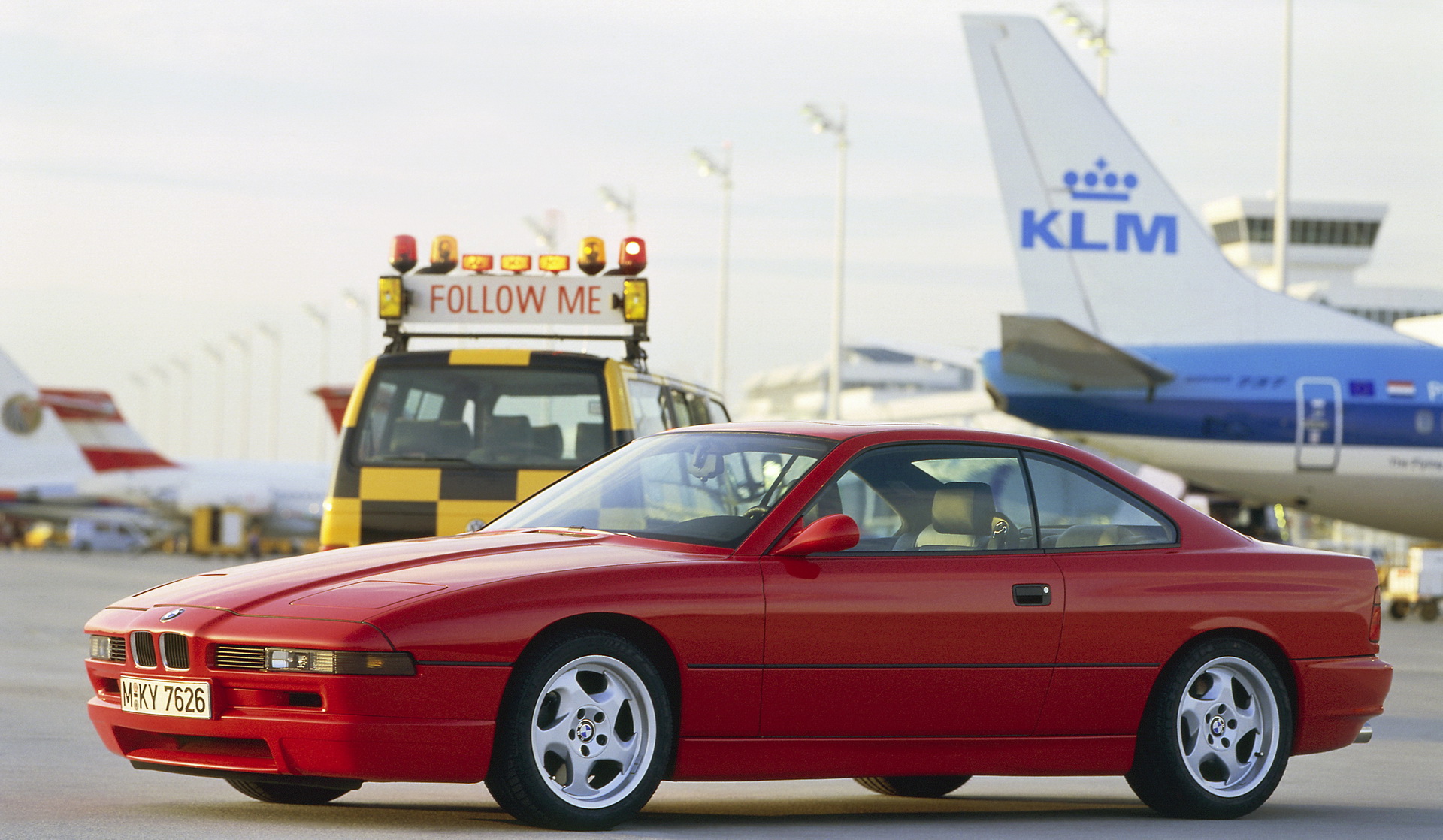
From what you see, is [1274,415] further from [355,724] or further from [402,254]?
[355,724]

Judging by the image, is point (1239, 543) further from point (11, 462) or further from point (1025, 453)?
point (11, 462)

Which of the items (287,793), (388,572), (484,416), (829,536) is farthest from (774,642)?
(484,416)

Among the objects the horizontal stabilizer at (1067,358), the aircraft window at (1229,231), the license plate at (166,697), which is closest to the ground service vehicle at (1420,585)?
the horizontal stabilizer at (1067,358)

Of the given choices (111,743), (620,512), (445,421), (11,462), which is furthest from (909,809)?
(11,462)

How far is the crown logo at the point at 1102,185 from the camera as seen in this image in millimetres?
23859

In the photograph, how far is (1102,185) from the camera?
23.9m

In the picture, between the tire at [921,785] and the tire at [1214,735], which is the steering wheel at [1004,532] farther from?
the tire at [921,785]

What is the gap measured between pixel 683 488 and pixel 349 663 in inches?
62.3

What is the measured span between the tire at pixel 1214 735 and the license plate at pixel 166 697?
329 cm

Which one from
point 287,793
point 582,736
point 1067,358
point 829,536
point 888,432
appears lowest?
point 287,793

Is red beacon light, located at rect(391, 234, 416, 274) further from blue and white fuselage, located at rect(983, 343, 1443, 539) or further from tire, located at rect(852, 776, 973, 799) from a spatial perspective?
blue and white fuselage, located at rect(983, 343, 1443, 539)

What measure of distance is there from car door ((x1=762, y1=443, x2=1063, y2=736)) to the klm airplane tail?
17.3 m

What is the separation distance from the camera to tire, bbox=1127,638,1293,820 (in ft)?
22.7

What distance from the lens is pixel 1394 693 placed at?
14172 millimetres
